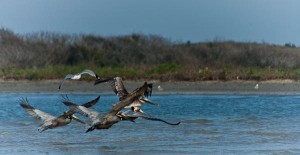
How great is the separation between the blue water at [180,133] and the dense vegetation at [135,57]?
784 centimetres

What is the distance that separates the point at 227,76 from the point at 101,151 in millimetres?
17679

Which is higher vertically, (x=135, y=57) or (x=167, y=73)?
(x=135, y=57)

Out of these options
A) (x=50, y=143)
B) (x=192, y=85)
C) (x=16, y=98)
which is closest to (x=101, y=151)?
(x=50, y=143)

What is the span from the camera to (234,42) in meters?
44.1

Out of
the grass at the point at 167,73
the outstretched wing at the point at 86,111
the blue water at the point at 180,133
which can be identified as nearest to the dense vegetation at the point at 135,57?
the grass at the point at 167,73

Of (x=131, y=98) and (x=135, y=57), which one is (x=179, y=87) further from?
(x=131, y=98)

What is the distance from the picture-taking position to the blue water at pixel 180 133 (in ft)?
50.6

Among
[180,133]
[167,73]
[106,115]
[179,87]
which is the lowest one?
[180,133]

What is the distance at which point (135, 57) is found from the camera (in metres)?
40.1

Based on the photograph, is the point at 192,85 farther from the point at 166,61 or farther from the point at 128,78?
the point at 166,61

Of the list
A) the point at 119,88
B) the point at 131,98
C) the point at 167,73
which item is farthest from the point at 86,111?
the point at 167,73

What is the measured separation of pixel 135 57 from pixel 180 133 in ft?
73.6

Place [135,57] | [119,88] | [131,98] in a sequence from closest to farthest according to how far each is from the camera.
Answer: [131,98], [119,88], [135,57]

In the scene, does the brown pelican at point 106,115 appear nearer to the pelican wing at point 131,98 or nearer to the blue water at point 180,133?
the pelican wing at point 131,98
